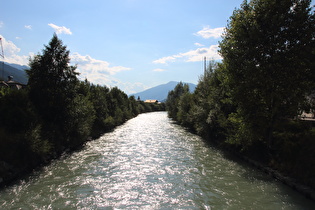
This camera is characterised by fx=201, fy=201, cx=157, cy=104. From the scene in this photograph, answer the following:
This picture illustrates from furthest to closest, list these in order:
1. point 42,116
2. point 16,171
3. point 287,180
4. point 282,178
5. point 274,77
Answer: point 42,116 → point 274,77 → point 16,171 → point 282,178 → point 287,180

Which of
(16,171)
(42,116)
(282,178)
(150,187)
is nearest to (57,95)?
(42,116)

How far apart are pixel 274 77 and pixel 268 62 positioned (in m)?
1.28

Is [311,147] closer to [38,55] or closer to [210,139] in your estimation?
[210,139]

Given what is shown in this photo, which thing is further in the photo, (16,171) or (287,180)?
(16,171)

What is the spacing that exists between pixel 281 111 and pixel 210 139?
1511 cm

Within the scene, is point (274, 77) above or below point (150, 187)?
above

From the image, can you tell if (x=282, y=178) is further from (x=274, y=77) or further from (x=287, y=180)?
(x=274, y=77)

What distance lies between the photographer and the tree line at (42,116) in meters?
15.5

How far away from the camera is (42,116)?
21.9m

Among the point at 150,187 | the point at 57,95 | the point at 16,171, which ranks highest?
the point at 57,95

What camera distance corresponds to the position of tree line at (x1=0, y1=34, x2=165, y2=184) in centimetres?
1553

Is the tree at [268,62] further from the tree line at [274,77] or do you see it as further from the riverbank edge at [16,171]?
the riverbank edge at [16,171]

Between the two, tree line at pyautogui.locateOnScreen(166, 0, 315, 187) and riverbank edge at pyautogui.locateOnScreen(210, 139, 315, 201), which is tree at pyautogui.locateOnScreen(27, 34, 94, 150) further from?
riverbank edge at pyautogui.locateOnScreen(210, 139, 315, 201)

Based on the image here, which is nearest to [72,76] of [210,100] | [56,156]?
[56,156]
